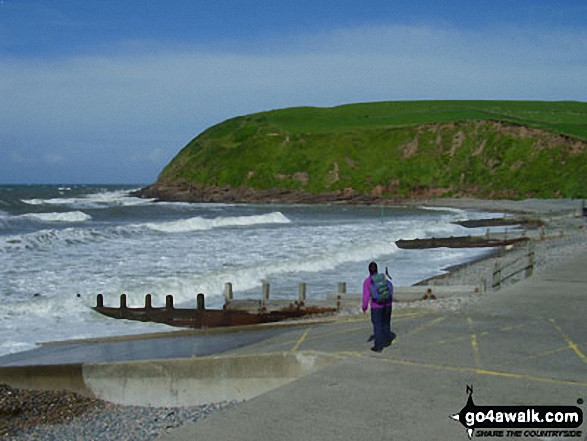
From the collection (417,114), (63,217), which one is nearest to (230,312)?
(63,217)

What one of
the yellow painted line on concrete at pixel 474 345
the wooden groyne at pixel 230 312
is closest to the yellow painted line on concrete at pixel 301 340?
the yellow painted line on concrete at pixel 474 345

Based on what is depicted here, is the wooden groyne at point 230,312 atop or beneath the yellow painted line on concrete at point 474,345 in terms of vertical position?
beneath

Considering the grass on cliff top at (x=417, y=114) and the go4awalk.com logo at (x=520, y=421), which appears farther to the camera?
the grass on cliff top at (x=417, y=114)

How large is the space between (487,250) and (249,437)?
32893mm

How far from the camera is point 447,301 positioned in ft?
58.5

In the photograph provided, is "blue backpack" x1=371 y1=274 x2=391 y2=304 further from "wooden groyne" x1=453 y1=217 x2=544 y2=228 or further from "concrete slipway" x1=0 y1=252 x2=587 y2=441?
"wooden groyne" x1=453 y1=217 x2=544 y2=228

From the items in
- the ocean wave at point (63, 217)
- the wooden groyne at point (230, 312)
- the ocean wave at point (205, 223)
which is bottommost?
the ocean wave at point (63, 217)

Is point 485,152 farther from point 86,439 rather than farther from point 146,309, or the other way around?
point 86,439

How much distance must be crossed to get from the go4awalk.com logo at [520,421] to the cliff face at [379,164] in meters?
89.9

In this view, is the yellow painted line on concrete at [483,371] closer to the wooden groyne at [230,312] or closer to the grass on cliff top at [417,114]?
the wooden groyne at [230,312]

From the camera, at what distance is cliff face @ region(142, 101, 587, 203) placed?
10431 centimetres

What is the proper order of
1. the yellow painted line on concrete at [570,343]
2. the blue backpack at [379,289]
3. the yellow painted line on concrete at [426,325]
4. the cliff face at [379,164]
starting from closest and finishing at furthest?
the yellow painted line on concrete at [570,343]
the blue backpack at [379,289]
the yellow painted line on concrete at [426,325]
the cliff face at [379,164]

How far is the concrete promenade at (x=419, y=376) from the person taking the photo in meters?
8.02

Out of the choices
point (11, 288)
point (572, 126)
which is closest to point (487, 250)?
point (11, 288)
